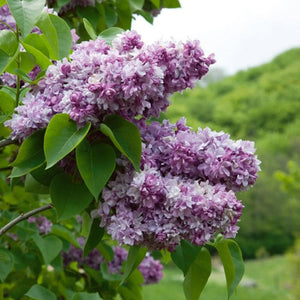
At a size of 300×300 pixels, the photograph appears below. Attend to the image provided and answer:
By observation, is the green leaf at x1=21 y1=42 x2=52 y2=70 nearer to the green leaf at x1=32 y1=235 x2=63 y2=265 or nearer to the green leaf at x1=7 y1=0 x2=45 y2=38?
the green leaf at x1=7 y1=0 x2=45 y2=38

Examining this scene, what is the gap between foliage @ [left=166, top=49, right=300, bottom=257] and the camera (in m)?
22.6

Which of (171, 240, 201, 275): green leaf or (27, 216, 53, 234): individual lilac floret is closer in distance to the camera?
(171, 240, 201, 275): green leaf

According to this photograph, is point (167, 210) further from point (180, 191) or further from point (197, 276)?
point (197, 276)

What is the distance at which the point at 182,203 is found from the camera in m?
0.94

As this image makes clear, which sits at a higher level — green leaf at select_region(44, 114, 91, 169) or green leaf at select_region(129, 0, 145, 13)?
green leaf at select_region(44, 114, 91, 169)

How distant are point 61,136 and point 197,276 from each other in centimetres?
39

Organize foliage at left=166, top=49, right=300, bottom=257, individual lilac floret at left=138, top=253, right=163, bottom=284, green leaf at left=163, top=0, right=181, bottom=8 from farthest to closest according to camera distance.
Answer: foliage at left=166, top=49, right=300, bottom=257
individual lilac floret at left=138, top=253, right=163, bottom=284
green leaf at left=163, top=0, right=181, bottom=8

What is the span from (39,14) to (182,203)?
1.33 ft

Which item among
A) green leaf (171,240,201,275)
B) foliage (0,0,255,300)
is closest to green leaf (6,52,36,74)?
foliage (0,0,255,300)

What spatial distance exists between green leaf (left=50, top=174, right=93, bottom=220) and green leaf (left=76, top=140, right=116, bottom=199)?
0.07m

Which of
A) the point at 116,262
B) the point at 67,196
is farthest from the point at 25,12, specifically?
the point at 116,262

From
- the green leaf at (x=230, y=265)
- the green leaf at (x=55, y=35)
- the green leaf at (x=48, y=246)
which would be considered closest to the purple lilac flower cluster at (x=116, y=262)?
the green leaf at (x=48, y=246)

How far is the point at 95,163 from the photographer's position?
986 mm

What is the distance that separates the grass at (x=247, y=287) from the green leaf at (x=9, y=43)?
10791 mm
